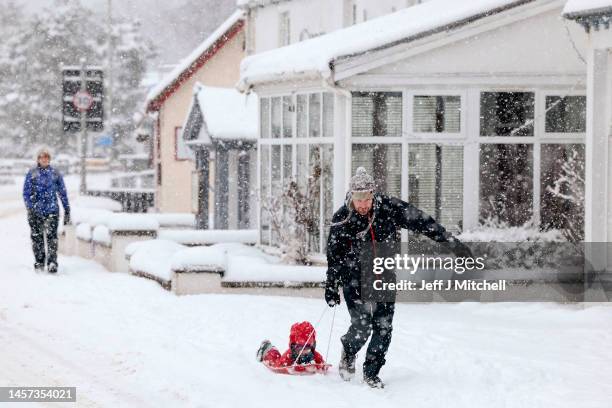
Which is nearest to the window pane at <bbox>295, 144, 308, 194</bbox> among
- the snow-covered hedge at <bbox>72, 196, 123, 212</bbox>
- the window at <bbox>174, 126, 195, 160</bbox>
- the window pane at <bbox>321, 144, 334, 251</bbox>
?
the window pane at <bbox>321, 144, 334, 251</bbox>

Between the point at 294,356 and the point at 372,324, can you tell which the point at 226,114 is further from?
the point at 372,324

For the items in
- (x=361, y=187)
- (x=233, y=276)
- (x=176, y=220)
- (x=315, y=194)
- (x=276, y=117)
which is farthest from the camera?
(x=176, y=220)

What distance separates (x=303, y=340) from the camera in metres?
9.44

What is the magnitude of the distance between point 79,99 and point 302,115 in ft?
28.3

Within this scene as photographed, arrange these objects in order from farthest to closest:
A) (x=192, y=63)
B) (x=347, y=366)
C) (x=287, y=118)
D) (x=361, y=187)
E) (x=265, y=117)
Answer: (x=192, y=63)
(x=265, y=117)
(x=287, y=118)
(x=347, y=366)
(x=361, y=187)

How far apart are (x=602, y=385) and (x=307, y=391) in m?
2.39

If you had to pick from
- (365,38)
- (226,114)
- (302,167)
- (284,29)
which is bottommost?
(302,167)

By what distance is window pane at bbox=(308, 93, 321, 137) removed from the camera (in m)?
16.8

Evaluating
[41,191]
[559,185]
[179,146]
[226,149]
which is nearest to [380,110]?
[559,185]

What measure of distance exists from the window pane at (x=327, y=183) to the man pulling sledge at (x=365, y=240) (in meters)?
7.36

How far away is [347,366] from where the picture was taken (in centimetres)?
927

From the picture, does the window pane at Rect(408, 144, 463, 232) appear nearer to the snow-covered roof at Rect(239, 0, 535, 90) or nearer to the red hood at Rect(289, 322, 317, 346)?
the snow-covered roof at Rect(239, 0, 535, 90)

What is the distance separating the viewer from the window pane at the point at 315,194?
16766 millimetres

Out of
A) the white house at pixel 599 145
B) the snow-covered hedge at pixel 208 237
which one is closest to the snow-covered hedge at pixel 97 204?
the snow-covered hedge at pixel 208 237
